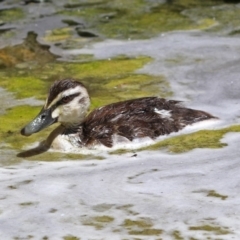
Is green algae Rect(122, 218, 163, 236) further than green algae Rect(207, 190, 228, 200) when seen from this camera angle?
No

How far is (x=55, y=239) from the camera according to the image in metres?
6.83

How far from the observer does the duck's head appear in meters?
8.87

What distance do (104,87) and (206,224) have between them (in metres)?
4.44

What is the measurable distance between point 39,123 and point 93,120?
1.89 feet

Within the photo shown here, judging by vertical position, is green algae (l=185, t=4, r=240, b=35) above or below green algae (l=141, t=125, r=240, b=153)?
below

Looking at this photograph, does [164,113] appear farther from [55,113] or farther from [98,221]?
[98,221]

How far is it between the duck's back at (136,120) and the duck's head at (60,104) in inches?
9.8

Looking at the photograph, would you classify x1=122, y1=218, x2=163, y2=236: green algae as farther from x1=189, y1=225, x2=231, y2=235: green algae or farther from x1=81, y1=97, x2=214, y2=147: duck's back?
x1=81, y1=97, x2=214, y2=147: duck's back

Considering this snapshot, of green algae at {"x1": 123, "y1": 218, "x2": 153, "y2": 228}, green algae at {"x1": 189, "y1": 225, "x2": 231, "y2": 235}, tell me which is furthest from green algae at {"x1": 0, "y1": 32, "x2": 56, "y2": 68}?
green algae at {"x1": 189, "y1": 225, "x2": 231, "y2": 235}

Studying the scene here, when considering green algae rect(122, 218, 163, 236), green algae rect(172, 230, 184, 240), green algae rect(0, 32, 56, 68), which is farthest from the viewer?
green algae rect(0, 32, 56, 68)

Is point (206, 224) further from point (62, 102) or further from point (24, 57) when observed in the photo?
point (24, 57)

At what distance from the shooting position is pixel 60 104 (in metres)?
8.89

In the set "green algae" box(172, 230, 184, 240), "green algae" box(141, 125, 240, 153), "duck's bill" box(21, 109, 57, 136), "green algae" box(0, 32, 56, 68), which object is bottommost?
"green algae" box(0, 32, 56, 68)

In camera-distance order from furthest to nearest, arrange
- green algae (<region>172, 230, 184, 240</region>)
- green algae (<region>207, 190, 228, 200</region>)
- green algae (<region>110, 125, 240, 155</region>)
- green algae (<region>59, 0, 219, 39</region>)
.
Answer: green algae (<region>59, 0, 219, 39</region>), green algae (<region>110, 125, 240, 155</region>), green algae (<region>207, 190, 228, 200</region>), green algae (<region>172, 230, 184, 240</region>)
